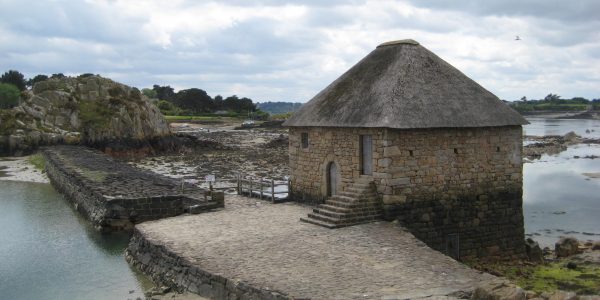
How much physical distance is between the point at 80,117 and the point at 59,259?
124ft

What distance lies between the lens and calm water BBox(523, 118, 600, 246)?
24.3 m

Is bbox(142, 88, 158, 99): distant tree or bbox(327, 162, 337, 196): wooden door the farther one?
bbox(142, 88, 158, 99): distant tree

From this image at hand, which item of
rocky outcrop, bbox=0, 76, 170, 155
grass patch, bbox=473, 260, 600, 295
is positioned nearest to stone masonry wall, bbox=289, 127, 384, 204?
grass patch, bbox=473, 260, 600, 295

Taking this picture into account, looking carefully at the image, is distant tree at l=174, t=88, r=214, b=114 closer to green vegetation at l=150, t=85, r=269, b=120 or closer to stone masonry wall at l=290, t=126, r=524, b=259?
green vegetation at l=150, t=85, r=269, b=120

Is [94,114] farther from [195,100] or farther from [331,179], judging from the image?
[195,100]

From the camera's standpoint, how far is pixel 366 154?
1798cm

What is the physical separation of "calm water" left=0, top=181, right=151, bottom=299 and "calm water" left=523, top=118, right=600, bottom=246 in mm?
14322

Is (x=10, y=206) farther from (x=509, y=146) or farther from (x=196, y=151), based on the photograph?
(x=196, y=151)

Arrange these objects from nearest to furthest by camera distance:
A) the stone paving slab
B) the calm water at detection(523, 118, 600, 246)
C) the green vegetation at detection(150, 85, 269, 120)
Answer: the stone paving slab < the calm water at detection(523, 118, 600, 246) < the green vegetation at detection(150, 85, 269, 120)

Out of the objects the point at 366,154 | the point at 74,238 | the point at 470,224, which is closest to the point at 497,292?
the point at 470,224

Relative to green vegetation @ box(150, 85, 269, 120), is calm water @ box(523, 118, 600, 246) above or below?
below

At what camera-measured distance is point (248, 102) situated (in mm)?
126562

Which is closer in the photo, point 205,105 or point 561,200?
point 561,200

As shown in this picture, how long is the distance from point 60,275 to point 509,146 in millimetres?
12972
